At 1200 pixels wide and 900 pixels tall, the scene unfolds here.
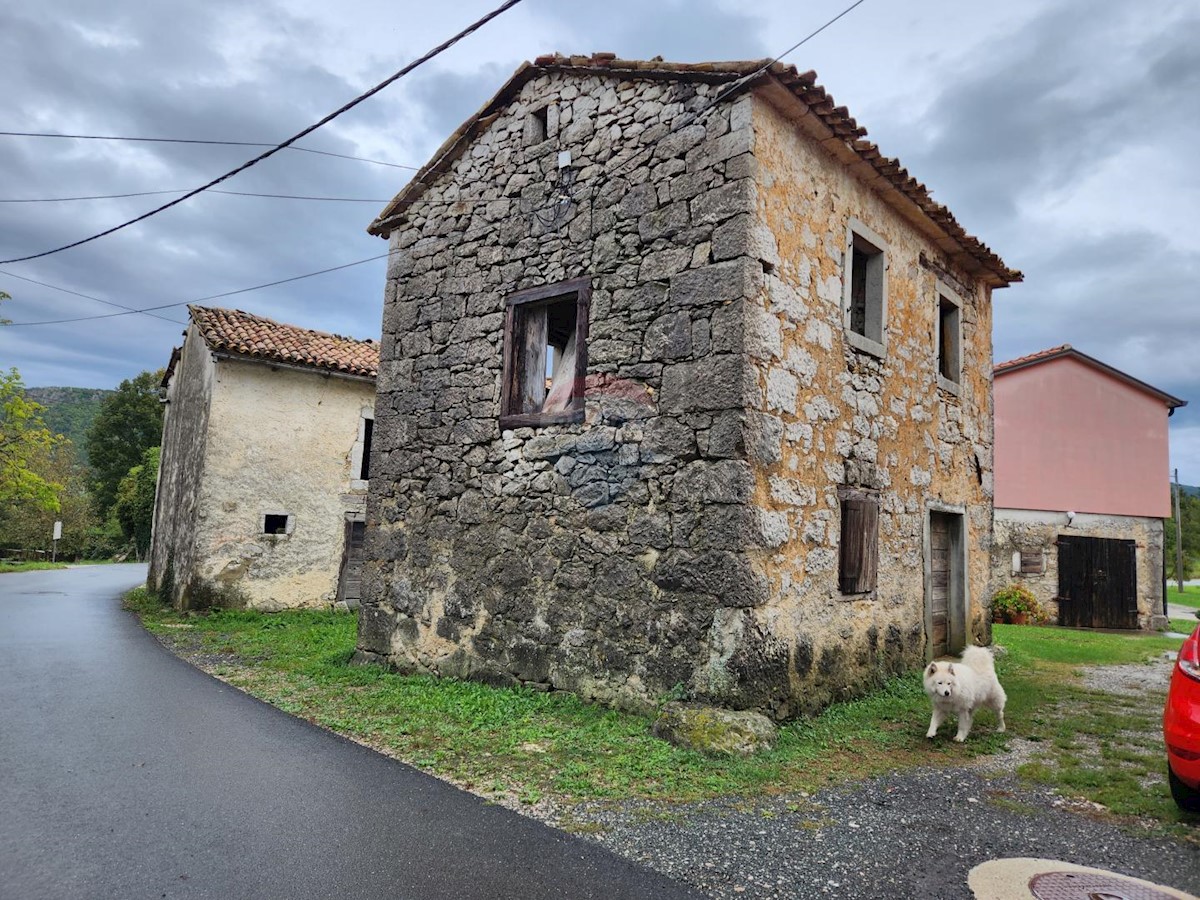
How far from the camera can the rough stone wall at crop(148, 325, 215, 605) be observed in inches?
504

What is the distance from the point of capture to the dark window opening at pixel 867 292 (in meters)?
7.69

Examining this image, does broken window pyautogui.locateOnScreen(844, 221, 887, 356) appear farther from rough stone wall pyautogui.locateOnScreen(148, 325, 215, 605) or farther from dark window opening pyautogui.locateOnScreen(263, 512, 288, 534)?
rough stone wall pyautogui.locateOnScreen(148, 325, 215, 605)

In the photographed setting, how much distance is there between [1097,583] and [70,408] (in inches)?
3413

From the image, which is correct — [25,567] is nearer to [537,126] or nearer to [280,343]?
[280,343]

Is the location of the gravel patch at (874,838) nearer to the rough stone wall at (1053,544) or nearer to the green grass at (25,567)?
the rough stone wall at (1053,544)

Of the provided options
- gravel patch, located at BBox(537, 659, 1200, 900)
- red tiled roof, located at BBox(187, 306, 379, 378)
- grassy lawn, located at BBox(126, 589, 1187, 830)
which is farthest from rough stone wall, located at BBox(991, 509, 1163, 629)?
red tiled roof, located at BBox(187, 306, 379, 378)

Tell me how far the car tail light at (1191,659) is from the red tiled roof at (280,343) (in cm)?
1276

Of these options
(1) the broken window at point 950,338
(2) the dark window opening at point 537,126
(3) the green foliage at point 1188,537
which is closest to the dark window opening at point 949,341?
→ (1) the broken window at point 950,338

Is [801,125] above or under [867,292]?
above

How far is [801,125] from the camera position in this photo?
6.34m

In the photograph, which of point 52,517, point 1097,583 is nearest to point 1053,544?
point 1097,583

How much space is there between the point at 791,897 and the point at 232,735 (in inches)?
166

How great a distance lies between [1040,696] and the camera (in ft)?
23.7

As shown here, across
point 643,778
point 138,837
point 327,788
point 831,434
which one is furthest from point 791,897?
point 831,434
